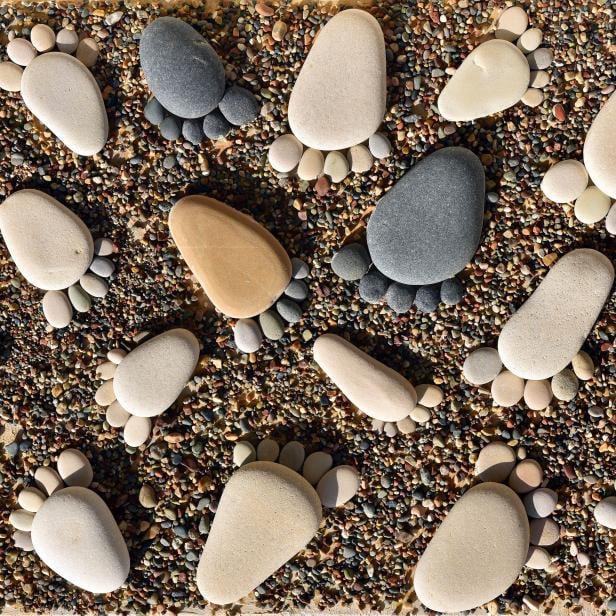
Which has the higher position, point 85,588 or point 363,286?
point 363,286

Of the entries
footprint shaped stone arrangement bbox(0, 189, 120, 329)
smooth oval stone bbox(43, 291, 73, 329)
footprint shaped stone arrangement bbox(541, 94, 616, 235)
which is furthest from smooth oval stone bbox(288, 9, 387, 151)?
smooth oval stone bbox(43, 291, 73, 329)

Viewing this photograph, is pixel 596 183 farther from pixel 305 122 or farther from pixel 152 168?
pixel 152 168

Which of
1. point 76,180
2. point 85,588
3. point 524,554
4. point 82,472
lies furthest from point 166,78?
point 524,554

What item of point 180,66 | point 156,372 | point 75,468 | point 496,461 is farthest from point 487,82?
point 75,468

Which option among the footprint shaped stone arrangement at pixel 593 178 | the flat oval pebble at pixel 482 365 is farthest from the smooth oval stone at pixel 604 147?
the flat oval pebble at pixel 482 365

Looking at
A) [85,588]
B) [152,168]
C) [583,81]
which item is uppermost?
[583,81]

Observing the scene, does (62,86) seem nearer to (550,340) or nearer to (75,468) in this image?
(75,468)
